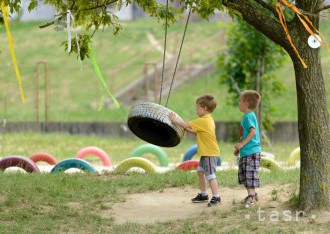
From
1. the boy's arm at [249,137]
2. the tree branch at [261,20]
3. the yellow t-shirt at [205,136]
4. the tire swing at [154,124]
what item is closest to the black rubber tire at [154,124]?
the tire swing at [154,124]

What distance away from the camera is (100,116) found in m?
27.8

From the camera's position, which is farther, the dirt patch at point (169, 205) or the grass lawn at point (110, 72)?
the grass lawn at point (110, 72)

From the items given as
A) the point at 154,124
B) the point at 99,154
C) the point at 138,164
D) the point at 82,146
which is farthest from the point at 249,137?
the point at 82,146

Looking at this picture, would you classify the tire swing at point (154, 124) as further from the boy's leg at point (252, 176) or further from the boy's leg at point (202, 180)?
the boy's leg at point (252, 176)

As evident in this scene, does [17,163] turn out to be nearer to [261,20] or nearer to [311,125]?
[261,20]

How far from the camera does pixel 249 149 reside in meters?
9.51

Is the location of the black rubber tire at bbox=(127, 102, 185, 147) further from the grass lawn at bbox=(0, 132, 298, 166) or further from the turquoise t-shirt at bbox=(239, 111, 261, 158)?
the grass lawn at bbox=(0, 132, 298, 166)

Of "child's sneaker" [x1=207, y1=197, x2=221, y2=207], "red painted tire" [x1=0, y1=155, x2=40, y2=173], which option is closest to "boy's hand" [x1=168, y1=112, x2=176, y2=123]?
"child's sneaker" [x1=207, y1=197, x2=221, y2=207]

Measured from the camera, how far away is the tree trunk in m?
8.99

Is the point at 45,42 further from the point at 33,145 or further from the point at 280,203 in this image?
the point at 280,203

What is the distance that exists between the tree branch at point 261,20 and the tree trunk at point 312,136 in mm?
248

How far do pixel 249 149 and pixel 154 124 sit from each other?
113 centimetres

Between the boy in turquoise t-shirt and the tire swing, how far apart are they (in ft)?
2.33

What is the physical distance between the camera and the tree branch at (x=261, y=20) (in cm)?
919
